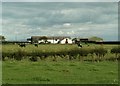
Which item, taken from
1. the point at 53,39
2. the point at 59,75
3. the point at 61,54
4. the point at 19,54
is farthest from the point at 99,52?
the point at 53,39

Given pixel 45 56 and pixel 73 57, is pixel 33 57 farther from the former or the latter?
pixel 73 57

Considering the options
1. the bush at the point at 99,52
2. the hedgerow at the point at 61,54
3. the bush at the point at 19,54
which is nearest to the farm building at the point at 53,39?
the bush at the point at 99,52

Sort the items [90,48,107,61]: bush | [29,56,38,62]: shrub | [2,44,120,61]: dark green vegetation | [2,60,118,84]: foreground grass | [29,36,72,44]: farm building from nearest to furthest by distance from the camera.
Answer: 1. [2,60,118,84]: foreground grass
2. [29,56,38,62]: shrub
3. [2,44,120,61]: dark green vegetation
4. [90,48,107,61]: bush
5. [29,36,72,44]: farm building

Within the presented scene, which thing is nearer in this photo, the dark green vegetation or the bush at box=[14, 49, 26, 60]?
the bush at box=[14, 49, 26, 60]

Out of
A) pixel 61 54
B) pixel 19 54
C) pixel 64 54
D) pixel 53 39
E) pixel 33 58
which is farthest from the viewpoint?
pixel 53 39

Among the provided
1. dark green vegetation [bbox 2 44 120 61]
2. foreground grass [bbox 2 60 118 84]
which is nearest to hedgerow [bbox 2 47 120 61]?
dark green vegetation [bbox 2 44 120 61]

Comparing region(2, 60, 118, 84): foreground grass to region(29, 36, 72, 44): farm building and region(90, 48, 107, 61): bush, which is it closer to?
region(90, 48, 107, 61): bush

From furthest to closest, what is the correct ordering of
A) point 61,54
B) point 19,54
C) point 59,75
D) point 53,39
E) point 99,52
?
1. point 53,39
2. point 99,52
3. point 61,54
4. point 19,54
5. point 59,75

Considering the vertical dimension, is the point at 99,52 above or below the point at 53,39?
below

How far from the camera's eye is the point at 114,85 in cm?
1642

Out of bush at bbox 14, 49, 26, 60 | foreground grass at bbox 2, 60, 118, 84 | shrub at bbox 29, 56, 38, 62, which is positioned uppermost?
bush at bbox 14, 49, 26, 60

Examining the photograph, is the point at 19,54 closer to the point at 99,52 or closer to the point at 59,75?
the point at 99,52

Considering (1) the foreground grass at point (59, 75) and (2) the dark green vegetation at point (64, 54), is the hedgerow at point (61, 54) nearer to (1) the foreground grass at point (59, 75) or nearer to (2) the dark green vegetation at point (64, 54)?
(2) the dark green vegetation at point (64, 54)

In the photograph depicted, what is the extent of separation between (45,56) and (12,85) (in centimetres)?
2568
